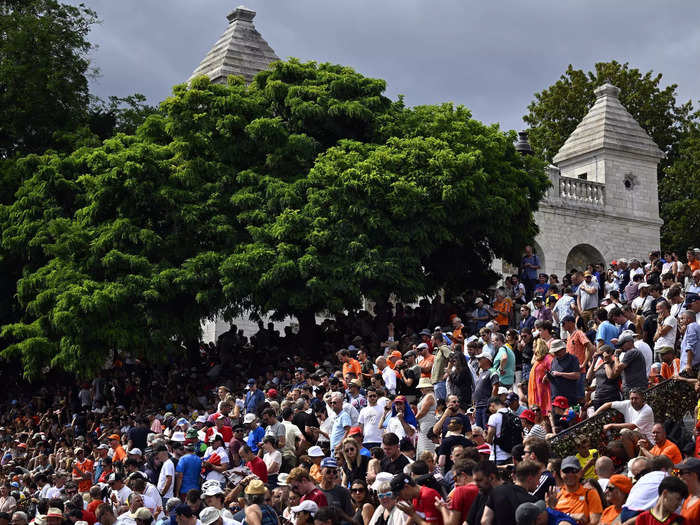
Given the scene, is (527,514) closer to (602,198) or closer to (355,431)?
(355,431)

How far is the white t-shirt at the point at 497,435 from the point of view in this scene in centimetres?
1377

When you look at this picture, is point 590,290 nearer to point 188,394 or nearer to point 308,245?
point 308,245

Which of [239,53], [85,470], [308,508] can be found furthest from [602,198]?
[308,508]

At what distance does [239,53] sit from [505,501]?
32.2m

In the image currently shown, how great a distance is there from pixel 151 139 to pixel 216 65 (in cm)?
870

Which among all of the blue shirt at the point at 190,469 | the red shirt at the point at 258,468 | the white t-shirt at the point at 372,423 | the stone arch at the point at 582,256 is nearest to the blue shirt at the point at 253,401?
the blue shirt at the point at 190,469

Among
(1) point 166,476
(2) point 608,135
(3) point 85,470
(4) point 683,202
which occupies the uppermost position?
(2) point 608,135

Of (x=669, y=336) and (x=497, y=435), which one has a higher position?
(x=669, y=336)

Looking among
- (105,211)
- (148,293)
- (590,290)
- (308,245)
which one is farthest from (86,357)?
(590,290)

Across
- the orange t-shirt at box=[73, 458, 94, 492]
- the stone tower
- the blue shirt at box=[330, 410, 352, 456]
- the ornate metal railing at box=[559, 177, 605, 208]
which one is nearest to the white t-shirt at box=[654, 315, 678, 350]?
the blue shirt at box=[330, 410, 352, 456]

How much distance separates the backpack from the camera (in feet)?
45.2

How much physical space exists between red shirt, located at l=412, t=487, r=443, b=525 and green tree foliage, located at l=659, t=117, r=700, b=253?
3588 centimetres

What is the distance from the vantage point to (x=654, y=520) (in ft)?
29.4

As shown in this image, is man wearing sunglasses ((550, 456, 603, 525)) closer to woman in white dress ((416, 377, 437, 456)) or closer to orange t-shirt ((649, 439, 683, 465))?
orange t-shirt ((649, 439, 683, 465))
